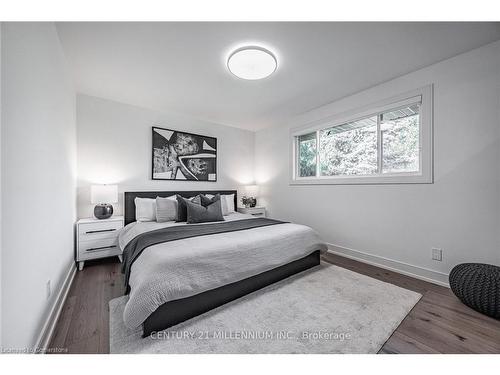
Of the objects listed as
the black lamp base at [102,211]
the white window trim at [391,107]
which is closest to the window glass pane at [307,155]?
the white window trim at [391,107]

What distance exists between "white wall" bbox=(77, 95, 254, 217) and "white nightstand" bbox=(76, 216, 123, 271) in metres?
0.49

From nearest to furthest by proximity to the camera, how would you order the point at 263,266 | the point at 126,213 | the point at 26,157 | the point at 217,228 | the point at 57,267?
the point at 26,157 < the point at 57,267 < the point at 263,266 < the point at 217,228 < the point at 126,213

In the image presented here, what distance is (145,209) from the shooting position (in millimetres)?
3059

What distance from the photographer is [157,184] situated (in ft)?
11.6

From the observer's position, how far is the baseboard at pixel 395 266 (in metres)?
2.21

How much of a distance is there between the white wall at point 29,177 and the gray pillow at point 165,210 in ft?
3.73

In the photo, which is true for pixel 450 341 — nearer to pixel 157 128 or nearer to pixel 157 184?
pixel 157 184

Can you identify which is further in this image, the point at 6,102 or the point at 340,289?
the point at 340,289

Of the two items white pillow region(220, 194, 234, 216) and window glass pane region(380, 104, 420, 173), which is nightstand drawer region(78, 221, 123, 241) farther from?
window glass pane region(380, 104, 420, 173)

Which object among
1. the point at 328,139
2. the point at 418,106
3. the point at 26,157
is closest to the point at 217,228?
the point at 26,157

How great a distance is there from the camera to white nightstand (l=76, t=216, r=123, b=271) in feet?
8.42

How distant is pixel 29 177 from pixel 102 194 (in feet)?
5.60

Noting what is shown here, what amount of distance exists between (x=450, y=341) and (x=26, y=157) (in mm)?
2891

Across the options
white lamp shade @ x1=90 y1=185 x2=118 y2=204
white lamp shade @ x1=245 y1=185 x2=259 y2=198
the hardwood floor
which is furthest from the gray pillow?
white lamp shade @ x1=245 y1=185 x2=259 y2=198
